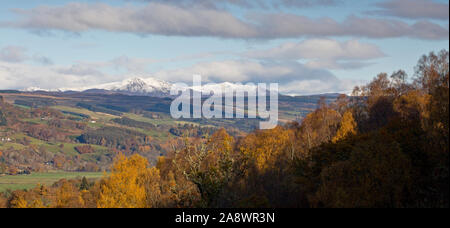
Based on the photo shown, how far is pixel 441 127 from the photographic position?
36375 millimetres

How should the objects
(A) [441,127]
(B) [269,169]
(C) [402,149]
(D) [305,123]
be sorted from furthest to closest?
(D) [305,123] < (B) [269,169] < (C) [402,149] < (A) [441,127]

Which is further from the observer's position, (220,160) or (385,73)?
(385,73)

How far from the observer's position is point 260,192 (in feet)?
148

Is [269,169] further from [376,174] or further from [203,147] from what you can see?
[376,174]

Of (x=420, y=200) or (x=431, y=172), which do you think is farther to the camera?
(x=431, y=172)

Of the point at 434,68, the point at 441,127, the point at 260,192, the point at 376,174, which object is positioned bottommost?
the point at 260,192
